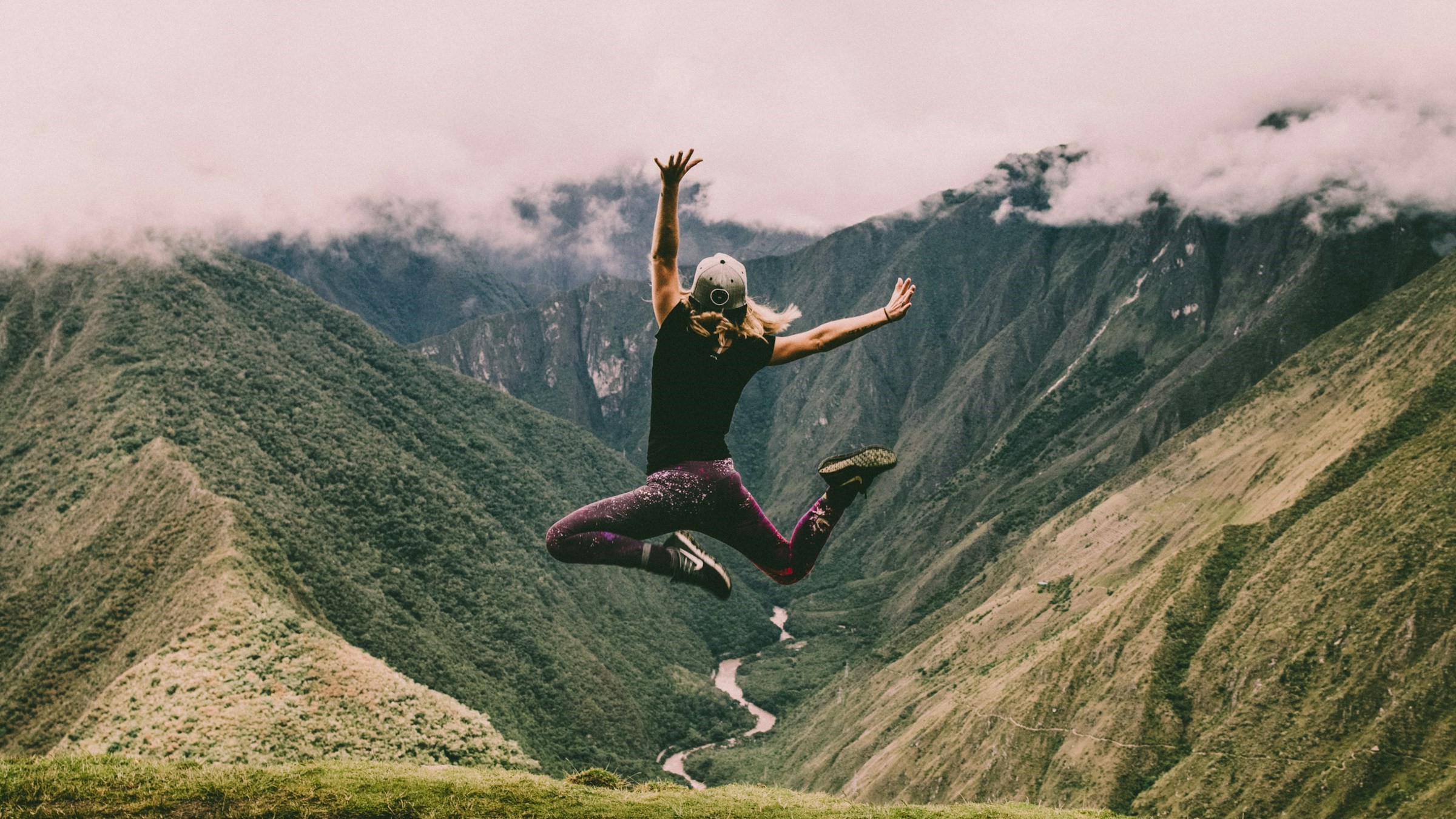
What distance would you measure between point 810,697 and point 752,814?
154131 millimetres

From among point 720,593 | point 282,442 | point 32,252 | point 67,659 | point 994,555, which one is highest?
point 32,252

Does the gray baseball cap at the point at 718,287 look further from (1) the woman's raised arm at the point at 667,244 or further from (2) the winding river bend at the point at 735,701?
(2) the winding river bend at the point at 735,701

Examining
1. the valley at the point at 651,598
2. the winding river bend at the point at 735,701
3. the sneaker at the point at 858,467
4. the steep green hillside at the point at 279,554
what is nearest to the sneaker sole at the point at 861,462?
the sneaker at the point at 858,467

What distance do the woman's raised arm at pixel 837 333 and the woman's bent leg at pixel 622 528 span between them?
1.65 m

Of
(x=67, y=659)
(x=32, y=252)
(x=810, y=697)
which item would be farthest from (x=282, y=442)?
(x=810, y=697)

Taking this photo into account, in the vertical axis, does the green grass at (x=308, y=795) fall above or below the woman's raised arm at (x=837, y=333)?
below

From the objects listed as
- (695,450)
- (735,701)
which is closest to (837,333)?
(695,450)

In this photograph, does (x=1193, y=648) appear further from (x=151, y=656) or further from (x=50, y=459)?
(x=50, y=459)

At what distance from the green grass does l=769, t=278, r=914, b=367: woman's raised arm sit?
7.33m

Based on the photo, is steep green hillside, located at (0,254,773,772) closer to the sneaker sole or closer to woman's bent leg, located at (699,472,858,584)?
woman's bent leg, located at (699,472,858,584)

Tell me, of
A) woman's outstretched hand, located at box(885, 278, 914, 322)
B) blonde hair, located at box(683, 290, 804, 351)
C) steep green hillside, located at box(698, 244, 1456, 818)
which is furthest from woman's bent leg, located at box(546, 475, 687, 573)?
steep green hillside, located at box(698, 244, 1456, 818)

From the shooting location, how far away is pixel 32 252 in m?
143

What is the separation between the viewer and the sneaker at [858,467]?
817 centimetres

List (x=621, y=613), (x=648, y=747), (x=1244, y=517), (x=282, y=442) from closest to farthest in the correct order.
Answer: (x=1244, y=517)
(x=282, y=442)
(x=648, y=747)
(x=621, y=613)
